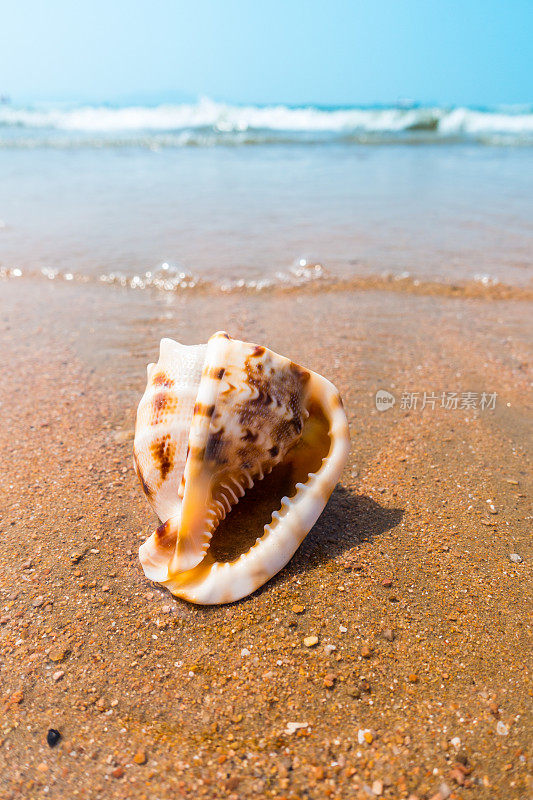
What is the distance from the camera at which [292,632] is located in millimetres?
1912

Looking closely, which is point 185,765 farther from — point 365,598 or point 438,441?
point 438,441

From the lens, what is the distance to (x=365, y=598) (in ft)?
6.67

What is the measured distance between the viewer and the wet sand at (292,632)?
1534 mm

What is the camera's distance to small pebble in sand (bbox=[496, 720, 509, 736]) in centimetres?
159

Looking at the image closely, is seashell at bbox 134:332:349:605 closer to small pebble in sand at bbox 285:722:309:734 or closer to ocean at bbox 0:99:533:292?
small pebble in sand at bbox 285:722:309:734

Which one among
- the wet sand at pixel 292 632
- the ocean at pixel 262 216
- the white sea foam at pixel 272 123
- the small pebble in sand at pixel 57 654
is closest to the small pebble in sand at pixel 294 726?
the wet sand at pixel 292 632

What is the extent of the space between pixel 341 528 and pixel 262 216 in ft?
19.9

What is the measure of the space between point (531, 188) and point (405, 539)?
940cm

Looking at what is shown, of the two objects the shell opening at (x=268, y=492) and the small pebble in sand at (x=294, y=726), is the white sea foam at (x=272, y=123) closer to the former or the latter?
the shell opening at (x=268, y=492)

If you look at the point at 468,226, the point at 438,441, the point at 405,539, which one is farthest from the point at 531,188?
the point at 405,539

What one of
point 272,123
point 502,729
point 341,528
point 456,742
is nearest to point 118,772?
point 456,742

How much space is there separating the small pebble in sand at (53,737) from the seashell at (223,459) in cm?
55

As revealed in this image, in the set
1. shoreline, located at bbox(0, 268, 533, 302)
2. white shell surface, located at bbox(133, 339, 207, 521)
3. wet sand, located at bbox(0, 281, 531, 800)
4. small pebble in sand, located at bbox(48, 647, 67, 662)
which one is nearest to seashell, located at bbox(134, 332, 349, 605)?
white shell surface, located at bbox(133, 339, 207, 521)

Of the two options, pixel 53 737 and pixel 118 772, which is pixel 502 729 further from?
pixel 53 737
